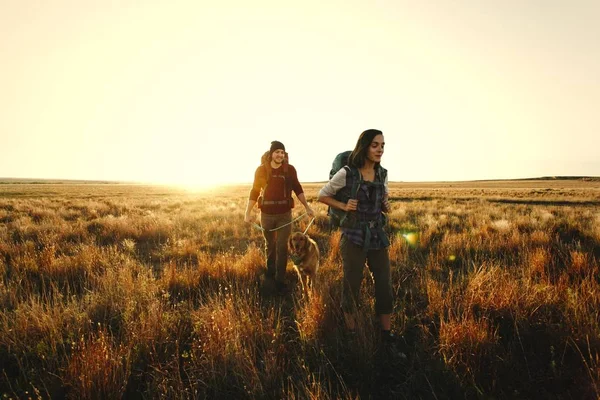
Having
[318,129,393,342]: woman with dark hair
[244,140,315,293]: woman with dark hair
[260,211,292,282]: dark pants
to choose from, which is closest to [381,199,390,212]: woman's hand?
[318,129,393,342]: woman with dark hair

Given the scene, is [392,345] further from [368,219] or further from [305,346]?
[368,219]

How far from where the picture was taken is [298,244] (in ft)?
15.9

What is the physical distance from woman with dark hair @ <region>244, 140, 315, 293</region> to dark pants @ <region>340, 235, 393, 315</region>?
166 cm

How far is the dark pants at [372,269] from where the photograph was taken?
10.5 ft

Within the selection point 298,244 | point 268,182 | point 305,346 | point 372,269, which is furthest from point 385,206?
point 268,182

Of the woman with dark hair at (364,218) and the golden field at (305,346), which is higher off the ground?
the woman with dark hair at (364,218)

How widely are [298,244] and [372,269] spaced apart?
1732 mm

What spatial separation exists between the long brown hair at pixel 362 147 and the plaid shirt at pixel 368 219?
17 cm

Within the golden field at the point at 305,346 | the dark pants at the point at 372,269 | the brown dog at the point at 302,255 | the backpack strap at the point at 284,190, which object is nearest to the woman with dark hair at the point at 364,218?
the dark pants at the point at 372,269

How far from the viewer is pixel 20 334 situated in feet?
10.2

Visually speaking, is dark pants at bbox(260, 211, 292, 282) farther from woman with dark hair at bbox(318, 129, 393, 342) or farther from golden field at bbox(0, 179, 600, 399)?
woman with dark hair at bbox(318, 129, 393, 342)

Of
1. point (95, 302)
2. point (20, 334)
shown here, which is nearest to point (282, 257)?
point (95, 302)

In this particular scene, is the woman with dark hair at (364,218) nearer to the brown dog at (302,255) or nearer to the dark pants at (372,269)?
the dark pants at (372,269)

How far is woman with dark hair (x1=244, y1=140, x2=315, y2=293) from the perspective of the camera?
482 cm
